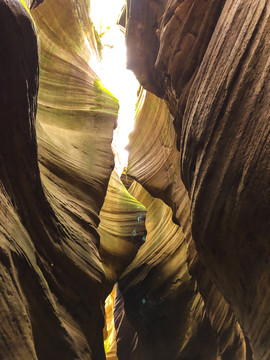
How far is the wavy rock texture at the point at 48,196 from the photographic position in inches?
91.3

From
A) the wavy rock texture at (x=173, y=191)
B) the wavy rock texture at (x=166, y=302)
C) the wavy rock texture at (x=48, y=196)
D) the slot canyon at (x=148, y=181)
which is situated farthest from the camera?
the wavy rock texture at (x=166, y=302)

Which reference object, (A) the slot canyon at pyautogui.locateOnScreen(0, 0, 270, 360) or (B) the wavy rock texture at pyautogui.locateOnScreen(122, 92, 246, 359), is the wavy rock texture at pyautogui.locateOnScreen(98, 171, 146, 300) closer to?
(A) the slot canyon at pyautogui.locateOnScreen(0, 0, 270, 360)

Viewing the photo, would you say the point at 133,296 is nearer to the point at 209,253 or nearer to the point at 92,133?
the point at 92,133

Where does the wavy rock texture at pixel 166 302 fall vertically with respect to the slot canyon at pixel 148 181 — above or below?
below

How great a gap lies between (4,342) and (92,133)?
3.34 m

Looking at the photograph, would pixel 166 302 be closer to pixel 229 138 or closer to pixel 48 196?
pixel 48 196

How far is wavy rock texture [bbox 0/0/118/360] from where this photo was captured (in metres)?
2.32

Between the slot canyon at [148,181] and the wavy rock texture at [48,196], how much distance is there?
0.5 inches

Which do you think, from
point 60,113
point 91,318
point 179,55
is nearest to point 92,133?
point 60,113

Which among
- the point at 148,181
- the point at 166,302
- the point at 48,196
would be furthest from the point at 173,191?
the point at 48,196

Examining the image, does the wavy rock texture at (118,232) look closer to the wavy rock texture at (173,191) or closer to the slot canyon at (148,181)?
the slot canyon at (148,181)

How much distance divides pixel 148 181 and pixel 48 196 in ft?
10.4

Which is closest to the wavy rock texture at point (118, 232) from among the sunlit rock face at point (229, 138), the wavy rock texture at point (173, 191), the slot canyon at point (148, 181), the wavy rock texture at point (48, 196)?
the slot canyon at point (148, 181)

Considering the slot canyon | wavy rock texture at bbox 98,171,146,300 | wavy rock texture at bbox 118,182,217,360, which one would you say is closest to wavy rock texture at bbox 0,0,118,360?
the slot canyon
